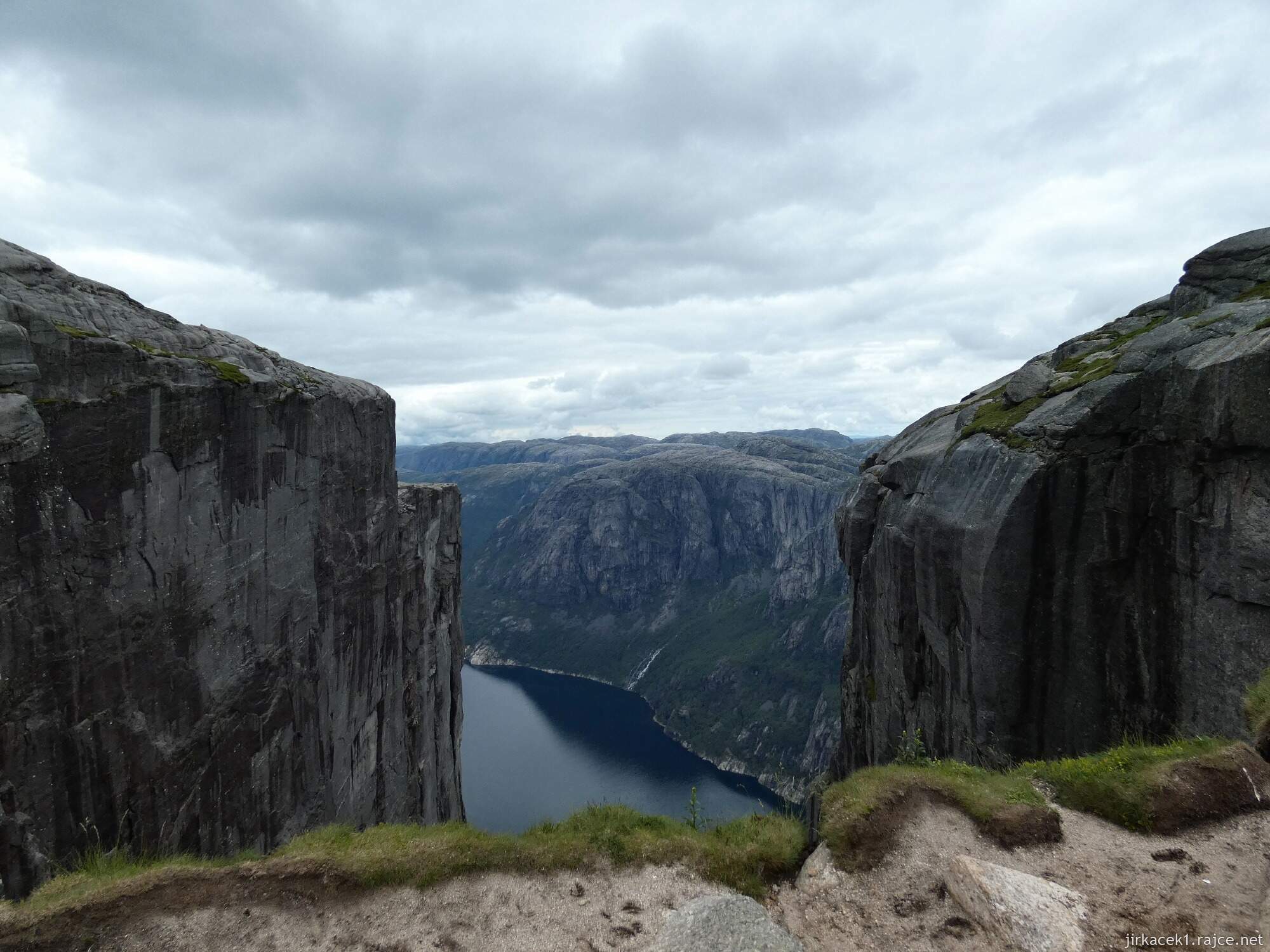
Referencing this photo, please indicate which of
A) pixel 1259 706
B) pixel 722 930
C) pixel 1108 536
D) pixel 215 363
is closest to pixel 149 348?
pixel 215 363

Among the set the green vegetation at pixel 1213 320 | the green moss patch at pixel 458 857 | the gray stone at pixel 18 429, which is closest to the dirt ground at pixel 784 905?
the green moss patch at pixel 458 857

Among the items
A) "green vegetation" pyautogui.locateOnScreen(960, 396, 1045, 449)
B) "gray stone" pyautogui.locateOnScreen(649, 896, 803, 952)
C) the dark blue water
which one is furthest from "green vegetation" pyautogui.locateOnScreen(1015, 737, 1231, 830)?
the dark blue water

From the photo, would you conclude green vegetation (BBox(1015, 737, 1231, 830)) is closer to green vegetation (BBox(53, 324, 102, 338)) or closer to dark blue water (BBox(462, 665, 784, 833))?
green vegetation (BBox(53, 324, 102, 338))

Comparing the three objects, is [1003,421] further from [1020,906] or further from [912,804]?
[1020,906]

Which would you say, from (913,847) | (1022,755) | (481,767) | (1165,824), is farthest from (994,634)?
(481,767)

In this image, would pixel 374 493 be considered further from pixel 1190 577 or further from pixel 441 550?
pixel 1190 577
